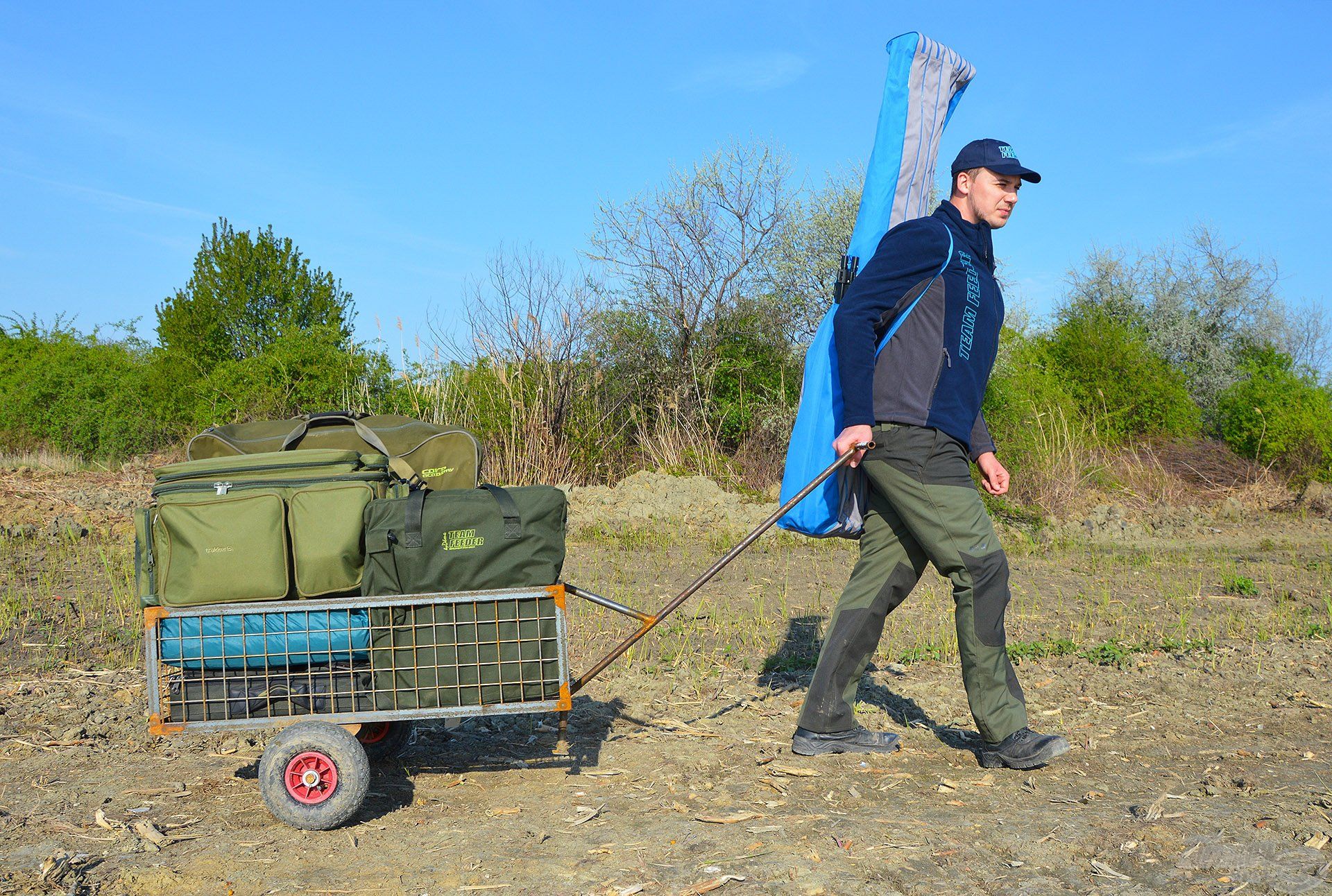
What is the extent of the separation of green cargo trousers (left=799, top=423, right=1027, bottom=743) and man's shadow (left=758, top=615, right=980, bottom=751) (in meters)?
0.34

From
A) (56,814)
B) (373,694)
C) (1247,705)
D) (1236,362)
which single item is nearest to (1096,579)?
(1247,705)

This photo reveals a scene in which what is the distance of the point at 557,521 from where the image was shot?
3498mm

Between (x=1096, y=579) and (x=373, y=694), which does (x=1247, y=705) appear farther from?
(x=373, y=694)

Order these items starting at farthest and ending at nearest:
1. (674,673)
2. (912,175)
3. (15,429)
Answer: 1. (15,429)
2. (674,673)
3. (912,175)

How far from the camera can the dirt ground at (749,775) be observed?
2971 millimetres

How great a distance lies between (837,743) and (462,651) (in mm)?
1590

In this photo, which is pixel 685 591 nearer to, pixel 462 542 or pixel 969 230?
pixel 462 542

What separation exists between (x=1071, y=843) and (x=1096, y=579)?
5478 mm

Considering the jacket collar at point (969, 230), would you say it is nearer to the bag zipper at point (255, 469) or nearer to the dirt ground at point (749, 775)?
the dirt ground at point (749, 775)

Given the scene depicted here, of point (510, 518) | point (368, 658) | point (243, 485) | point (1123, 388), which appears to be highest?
point (1123, 388)

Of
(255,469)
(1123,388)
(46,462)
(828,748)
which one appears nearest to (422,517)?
(255,469)

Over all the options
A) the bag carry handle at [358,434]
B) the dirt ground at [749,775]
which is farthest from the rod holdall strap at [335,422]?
the dirt ground at [749,775]

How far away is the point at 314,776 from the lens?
330 centimetres

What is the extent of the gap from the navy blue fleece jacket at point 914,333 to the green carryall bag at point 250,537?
1.81 meters
